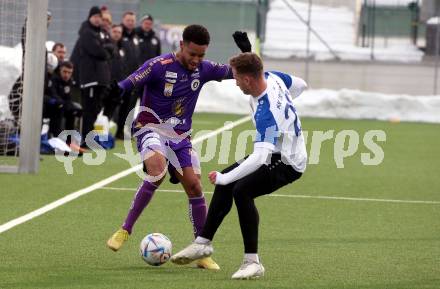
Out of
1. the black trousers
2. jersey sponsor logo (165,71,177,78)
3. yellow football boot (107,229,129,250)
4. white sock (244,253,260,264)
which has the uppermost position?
jersey sponsor logo (165,71,177,78)

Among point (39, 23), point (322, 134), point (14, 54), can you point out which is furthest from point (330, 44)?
point (39, 23)

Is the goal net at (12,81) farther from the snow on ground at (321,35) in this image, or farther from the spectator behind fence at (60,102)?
the snow on ground at (321,35)

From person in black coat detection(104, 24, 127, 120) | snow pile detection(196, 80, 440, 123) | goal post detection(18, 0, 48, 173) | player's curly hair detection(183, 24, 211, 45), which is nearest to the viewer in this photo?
player's curly hair detection(183, 24, 211, 45)

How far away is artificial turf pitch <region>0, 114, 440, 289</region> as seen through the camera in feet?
28.9

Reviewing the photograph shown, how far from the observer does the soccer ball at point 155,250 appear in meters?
9.23

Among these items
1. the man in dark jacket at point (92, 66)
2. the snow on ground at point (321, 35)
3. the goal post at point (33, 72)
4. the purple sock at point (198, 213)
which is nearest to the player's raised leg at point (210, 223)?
the purple sock at point (198, 213)

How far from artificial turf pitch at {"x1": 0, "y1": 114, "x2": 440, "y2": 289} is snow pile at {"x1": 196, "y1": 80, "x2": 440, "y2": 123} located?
12.3 meters

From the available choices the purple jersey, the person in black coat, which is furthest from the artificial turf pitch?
the person in black coat

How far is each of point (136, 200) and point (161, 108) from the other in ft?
2.50

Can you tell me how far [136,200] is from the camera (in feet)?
32.5

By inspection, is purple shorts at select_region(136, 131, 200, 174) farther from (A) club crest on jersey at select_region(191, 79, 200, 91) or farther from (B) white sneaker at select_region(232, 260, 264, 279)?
(B) white sneaker at select_region(232, 260, 264, 279)

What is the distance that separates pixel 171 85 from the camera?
9750mm

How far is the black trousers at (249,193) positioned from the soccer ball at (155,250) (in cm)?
46

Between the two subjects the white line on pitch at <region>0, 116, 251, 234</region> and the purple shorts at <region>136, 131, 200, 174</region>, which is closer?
the purple shorts at <region>136, 131, 200, 174</region>
